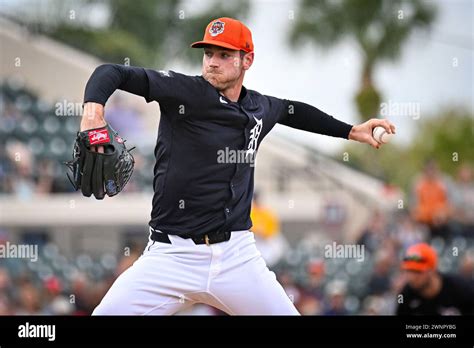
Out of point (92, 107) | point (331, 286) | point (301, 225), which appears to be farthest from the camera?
point (301, 225)

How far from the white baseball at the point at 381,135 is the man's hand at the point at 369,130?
19 mm

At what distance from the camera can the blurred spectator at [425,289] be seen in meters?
6.96

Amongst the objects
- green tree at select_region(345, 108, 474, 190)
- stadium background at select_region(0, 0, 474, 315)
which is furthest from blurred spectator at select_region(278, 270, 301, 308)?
green tree at select_region(345, 108, 474, 190)

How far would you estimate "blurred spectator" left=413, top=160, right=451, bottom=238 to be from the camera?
12172 millimetres

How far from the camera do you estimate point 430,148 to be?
2719 centimetres

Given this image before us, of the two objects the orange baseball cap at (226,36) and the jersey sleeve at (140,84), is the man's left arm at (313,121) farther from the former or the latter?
the jersey sleeve at (140,84)

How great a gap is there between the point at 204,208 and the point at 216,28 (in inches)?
35.9

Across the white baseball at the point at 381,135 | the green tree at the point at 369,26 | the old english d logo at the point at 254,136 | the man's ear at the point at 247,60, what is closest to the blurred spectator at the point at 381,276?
the white baseball at the point at 381,135

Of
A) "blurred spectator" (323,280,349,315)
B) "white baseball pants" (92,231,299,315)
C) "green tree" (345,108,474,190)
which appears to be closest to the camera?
"white baseball pants" (92,231,299,315)

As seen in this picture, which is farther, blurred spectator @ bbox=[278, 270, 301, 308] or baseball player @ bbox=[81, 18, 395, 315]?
blurred spectator @ bbox=[278, 270, 301, 308]

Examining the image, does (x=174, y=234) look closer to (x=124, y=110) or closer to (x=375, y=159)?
(x=124, y=110)

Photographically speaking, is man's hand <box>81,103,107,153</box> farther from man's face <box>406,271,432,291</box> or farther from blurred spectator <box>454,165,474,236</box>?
blurred spectator <box>454,165,474,236</box>

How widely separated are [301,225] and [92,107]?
10289 mm
